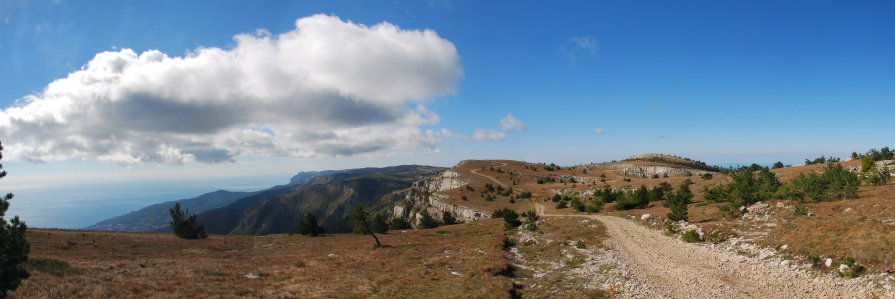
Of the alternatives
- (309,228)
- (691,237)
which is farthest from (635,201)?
(309,228)

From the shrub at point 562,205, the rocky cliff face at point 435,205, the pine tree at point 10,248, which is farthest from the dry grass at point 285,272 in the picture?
the rocky cliff face at point 435,205

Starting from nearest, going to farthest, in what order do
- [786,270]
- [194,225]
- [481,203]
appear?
[786,270]
[194,225]
[481,203]

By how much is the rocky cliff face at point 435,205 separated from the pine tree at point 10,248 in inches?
2754

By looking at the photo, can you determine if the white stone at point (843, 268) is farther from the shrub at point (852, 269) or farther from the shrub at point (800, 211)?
the shrub at point (800, 211)

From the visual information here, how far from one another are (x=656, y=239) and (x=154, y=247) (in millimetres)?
57913

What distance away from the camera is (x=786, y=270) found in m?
20.8

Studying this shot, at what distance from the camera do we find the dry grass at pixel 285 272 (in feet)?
75.1

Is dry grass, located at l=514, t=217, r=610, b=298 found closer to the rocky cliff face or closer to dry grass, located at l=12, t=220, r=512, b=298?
dry grass, located at l=12, t=220, r=512, b=298

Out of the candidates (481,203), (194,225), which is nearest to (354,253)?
(194,225)

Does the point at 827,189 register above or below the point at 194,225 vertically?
above

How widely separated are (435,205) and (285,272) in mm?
70826

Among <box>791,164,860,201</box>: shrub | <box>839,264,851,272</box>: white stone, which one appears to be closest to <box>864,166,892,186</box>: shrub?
<box>791,164,860,201</box>: shrub

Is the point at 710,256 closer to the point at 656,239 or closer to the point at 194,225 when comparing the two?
the point at 656,239

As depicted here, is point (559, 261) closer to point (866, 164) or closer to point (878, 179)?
point (878, 179)
